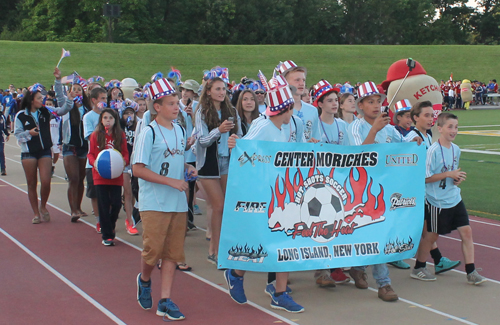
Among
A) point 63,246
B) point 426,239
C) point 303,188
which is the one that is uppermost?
point 303,188

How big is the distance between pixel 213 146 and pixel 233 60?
1893 inches

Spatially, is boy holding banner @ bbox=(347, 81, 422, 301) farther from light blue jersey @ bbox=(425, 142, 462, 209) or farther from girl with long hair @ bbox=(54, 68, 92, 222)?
girl with long hair @ bbox=(54, 68, 92, 222)

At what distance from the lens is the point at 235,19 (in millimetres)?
79312

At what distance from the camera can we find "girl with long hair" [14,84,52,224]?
10258 millimetres

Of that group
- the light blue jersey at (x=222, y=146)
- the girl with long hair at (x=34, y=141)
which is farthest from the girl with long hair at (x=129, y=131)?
the light blue jersey at (x=222, y=146)

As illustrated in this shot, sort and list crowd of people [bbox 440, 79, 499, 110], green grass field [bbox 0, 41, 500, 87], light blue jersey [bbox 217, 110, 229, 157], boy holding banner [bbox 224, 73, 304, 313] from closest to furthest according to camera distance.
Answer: boy holding banner [bbox 224, 73, 304, 313] → light blue jersey [bbox 217, 110, 229, 157] → crowd of people [bbox 440, 79, 499, 110] → green grass field [bbox 0, 41, 500, 87]

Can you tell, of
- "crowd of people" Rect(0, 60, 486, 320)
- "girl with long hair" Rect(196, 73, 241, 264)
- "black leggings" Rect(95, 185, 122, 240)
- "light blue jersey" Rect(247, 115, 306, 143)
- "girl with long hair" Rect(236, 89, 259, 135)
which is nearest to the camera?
"crowd of people" Rect(0, 60, 486, 320)

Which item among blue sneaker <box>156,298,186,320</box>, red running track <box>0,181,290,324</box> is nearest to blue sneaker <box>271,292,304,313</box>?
red running track <box>0,181,290,324</box>

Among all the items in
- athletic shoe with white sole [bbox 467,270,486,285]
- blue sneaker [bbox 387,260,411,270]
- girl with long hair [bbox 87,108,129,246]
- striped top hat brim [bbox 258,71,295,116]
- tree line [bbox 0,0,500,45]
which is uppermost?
tree line [bbox 0,0,500,45]

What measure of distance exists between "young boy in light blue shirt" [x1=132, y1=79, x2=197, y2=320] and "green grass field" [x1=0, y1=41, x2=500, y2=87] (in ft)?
135

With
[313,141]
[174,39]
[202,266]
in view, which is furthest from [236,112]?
[174,39]

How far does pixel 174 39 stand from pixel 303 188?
75044 mm

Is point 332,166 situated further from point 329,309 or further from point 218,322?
point 218,322

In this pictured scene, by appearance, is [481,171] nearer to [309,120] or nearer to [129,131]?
[129,131]
